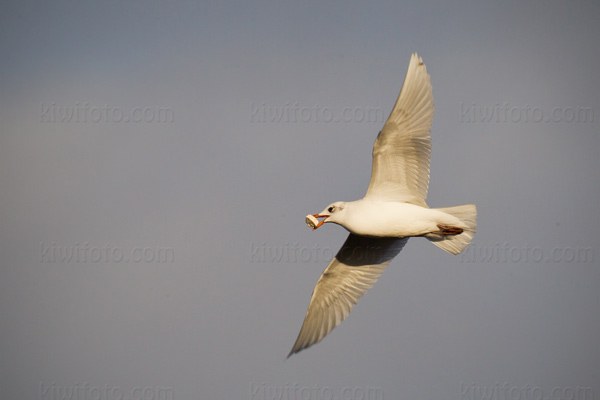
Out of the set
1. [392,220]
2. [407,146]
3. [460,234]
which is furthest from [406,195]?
[460,234]

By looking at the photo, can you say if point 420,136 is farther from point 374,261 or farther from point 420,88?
point 374,261

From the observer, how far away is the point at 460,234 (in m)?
9.58

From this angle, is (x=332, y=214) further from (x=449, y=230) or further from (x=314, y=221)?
(x=449, y=230)

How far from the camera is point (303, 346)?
33.1 ft

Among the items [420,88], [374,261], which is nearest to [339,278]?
[374,261]

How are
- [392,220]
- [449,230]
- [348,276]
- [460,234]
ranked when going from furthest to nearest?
[348,276], [460,234], [449,230], [392,220]

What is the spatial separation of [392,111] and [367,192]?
1.25 meters

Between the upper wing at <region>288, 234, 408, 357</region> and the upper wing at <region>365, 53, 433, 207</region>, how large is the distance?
1058mm

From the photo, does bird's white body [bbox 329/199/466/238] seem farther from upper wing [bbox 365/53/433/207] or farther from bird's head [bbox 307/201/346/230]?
upper wing [bbox 365/53/433/207]

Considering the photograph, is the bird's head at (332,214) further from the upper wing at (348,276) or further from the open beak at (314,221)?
the upper wing at (348,276)

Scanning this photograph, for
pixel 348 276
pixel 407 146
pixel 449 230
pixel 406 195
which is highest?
pixel 407 146

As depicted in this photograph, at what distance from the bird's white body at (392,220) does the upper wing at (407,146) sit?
0.35 meters

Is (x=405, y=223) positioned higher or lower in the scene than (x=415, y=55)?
lower

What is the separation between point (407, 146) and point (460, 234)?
1422 mm
